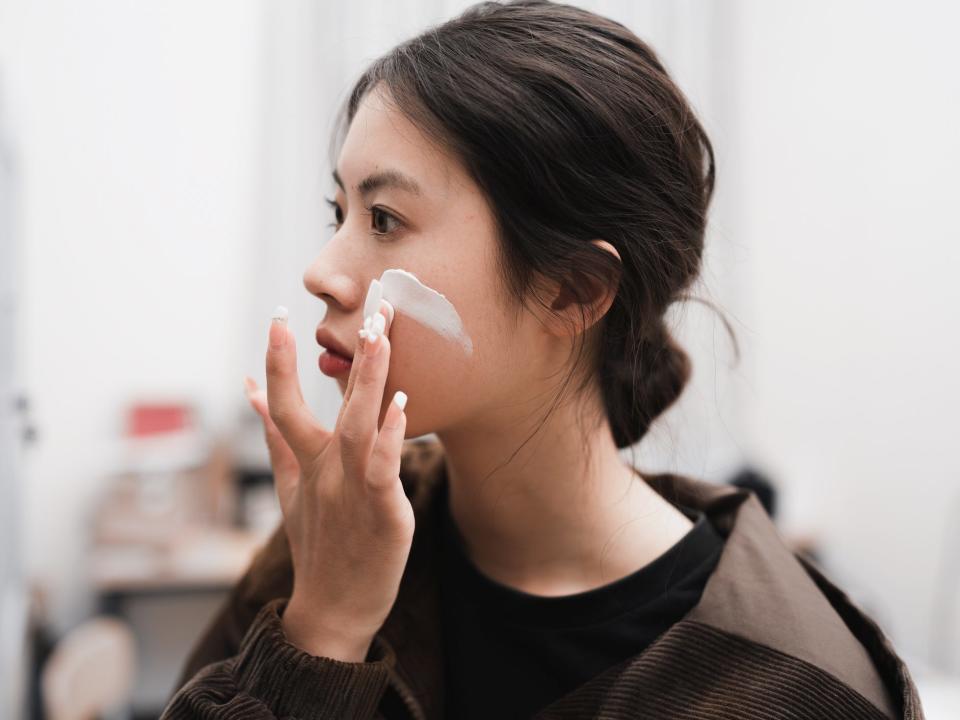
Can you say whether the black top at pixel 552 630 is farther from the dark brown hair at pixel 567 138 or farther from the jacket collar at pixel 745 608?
the dark brown hair at pixel 567 138

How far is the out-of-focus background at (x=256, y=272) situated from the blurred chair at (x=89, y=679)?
15.0 inches

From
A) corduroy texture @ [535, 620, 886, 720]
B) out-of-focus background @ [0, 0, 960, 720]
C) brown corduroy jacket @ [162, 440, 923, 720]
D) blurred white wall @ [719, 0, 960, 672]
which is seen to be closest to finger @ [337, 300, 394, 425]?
brown corduroy jacket @ [162, 440, 923, 720]

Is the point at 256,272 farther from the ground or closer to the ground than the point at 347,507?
closer to the ground

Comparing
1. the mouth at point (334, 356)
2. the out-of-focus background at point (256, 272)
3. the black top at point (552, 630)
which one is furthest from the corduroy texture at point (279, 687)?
the out-of-focus background at point (256, 272)

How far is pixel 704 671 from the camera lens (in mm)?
707

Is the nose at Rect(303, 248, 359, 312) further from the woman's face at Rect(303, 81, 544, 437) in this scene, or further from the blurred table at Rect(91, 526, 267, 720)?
the blurred table at Rect(91, 526, 267, 720)

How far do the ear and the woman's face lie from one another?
1.4 inches

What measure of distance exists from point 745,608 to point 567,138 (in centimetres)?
45

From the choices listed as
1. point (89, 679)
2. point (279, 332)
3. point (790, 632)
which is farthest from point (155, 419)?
point (790, 632)

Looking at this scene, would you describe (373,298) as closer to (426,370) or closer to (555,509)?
(426,370)

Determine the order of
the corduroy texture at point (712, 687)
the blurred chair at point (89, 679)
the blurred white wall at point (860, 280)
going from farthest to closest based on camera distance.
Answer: the blurred white wall at point (860, 280) < the blurred chair at point (89, 679) < the corduroy texture at point (712, 687)

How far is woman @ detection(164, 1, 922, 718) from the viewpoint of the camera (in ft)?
2.32

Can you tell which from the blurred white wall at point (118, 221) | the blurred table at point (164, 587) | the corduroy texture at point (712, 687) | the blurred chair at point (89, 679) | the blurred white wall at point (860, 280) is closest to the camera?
the corduroy texture at point (712, 687)

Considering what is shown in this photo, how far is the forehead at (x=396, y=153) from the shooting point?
29.0 inches
